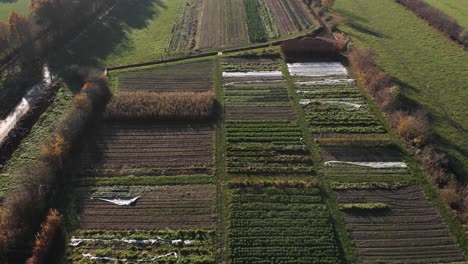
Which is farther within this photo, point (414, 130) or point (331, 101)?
point (331, 101)

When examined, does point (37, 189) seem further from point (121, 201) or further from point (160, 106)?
point (160, 106)

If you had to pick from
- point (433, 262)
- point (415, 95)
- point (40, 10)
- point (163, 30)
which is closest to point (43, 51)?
point (40, 10)

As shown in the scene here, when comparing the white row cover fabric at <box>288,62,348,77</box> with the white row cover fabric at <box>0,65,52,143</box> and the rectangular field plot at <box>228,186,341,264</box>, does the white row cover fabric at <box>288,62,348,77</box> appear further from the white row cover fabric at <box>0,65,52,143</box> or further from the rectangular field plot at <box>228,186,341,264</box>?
the white row cover fabric at <box>0,65,52,143</box>

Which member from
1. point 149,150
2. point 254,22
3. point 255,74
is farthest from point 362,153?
point 254,22

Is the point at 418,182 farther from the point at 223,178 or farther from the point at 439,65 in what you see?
the point at 439,65

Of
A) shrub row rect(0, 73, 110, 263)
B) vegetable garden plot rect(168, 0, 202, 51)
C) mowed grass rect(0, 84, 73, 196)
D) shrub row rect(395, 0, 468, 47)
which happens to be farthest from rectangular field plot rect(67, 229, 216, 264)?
shrub row rect(395, 0, 468, 47)

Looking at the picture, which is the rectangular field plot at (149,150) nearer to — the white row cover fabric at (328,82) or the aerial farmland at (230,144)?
the aerial farmland at (230,144)
